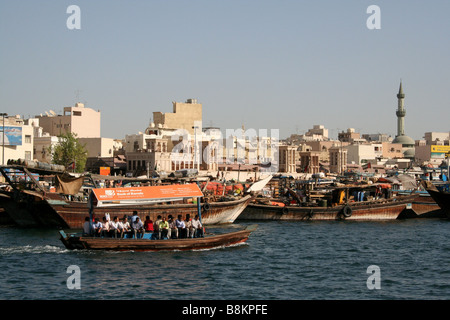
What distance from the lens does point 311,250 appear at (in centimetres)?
3559

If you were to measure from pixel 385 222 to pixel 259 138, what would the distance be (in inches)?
2726

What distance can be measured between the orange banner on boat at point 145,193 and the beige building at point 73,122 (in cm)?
7469

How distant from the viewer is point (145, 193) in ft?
108

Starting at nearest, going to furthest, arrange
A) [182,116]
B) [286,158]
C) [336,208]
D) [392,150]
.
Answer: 1. [336,208]
2. [182,116]
3. [286,158]
4. [392,150]

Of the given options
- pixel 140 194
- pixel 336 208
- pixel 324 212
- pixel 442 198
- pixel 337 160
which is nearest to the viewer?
pixel 140 194

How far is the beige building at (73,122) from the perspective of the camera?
A: 10597 cm

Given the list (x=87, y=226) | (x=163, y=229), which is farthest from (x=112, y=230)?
(x=163, y=229)

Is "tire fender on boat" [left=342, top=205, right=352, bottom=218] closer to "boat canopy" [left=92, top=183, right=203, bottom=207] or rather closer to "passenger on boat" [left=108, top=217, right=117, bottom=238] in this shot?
Result: "boat canopy" [left=92, top=183, right=203, bottom=207]

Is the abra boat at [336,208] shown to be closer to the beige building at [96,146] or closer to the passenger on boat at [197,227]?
the passenger on boat at [197,227]

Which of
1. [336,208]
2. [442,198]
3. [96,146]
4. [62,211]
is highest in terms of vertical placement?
[96,146]

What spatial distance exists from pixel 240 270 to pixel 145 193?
682 centimetres

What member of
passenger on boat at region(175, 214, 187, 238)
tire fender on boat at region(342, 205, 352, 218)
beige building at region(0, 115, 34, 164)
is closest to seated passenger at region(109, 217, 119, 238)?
passenger on boat at region(175, 214, 187, 238)

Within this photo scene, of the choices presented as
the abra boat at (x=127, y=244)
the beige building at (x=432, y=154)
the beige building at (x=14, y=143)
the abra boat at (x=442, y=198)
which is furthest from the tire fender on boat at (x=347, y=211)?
the beige building at (x=432, y=154)

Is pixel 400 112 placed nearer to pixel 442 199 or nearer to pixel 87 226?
pixel 442 199
